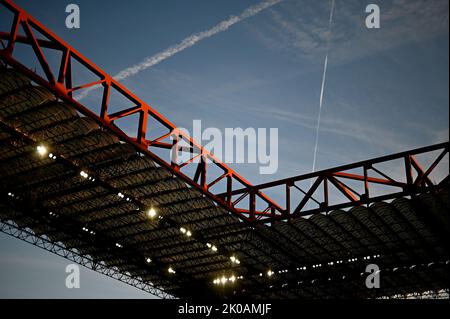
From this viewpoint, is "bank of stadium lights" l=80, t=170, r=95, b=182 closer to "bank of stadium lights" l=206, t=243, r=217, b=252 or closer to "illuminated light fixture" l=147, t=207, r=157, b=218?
"illuminated light fixture" l=147, t=207, r=157, b=218

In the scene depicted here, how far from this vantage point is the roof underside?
23.9m

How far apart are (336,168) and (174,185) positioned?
316 inches

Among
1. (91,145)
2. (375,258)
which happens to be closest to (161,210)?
(91,145)

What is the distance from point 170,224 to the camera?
30.6 m

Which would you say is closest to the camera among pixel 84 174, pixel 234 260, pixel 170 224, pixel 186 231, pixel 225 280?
pixel 84 174

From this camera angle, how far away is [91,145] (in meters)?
24.3

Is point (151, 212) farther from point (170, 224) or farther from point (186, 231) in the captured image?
point (186, 231)

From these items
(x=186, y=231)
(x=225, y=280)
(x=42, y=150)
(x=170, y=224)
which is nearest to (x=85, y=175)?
(x=42, y=150)

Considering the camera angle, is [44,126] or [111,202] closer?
[44,126]

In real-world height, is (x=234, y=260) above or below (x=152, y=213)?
below

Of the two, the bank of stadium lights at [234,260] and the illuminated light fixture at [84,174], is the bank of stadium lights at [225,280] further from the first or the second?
the illuminated light fixture at [84,174]

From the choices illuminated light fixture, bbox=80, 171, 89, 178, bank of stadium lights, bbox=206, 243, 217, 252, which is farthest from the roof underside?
bank of stadium lights, bbox=206, 243, 217, 252
